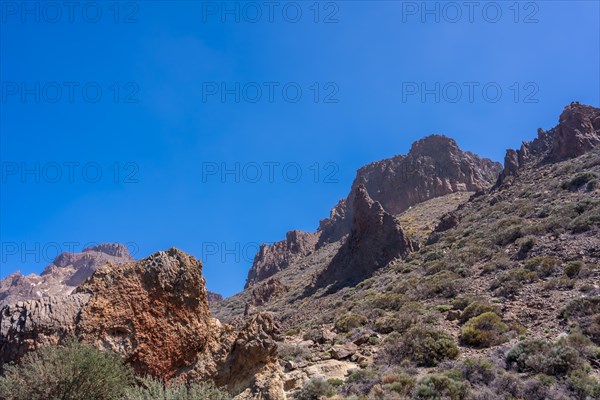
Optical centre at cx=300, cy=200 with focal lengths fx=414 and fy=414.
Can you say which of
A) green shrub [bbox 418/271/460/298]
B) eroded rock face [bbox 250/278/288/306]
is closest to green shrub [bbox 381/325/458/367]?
green shrub [bbox 418/271/460/298]

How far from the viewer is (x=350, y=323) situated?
17312 millimetres

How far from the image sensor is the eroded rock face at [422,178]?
71688 mm

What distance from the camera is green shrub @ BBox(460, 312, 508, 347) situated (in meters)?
12.9

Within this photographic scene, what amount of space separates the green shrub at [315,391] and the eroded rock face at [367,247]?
2151 cm

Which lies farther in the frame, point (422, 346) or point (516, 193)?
point (516, 193)

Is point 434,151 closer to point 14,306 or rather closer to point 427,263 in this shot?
point 427,263

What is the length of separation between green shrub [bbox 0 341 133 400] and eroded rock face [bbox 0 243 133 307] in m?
125

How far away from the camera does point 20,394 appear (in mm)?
7773

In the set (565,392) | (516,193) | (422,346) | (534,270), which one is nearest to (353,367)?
(422,346)

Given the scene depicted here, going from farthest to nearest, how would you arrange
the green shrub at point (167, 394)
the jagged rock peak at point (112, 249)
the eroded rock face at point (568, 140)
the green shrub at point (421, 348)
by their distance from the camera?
the jagged rock peak at point (112, 249), the eroded rock face at point (568, 140), the green shrub at point (421, 348), the green shrub at point (167, 394)

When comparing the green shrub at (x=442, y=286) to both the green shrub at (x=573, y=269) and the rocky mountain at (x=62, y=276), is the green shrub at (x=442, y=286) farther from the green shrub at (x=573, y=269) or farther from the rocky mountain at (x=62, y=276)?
the rocky mountain at (x=62, y=276)

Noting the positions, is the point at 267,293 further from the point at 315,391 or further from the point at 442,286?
the point at 315,391

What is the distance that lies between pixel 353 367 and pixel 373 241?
23115mm

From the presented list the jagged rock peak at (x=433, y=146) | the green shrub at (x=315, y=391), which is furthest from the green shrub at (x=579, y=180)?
the jagged rock peak at (x=433, y=146)
